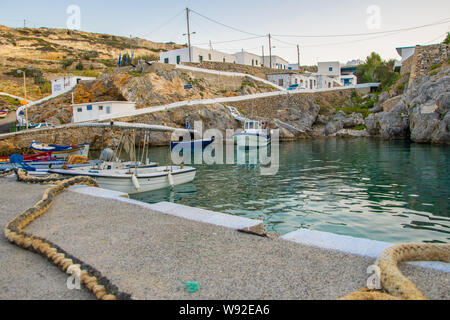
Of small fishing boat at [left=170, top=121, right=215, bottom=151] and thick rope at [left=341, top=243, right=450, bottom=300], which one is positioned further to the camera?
small fishing boat at [left=170, top=121, right=215, bottom=151]

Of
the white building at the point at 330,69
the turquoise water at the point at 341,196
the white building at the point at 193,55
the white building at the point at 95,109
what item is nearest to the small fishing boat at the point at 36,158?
the turquoise water at the point at 341,196

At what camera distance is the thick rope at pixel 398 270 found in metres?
3.50

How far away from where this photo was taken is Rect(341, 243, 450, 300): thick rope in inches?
138

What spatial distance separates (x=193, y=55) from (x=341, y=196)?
4727 centimetres

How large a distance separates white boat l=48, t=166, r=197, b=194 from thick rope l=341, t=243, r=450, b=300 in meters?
10.8

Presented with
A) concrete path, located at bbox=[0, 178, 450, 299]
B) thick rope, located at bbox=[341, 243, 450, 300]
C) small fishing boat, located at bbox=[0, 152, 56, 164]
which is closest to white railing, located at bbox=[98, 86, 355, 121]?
small fishing boat, located at bbox=[0, 152, 56, 164]

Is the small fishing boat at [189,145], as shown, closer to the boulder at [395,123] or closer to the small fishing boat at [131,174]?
the small fishing boat at [131,174]

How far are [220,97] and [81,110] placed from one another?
18700 mm

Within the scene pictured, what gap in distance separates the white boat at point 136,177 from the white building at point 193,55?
4292 centimetres

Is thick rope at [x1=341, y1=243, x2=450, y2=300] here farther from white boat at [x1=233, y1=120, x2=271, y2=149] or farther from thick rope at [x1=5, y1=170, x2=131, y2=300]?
white boat at [x1=233, y1=120, x2=271, y2=149]

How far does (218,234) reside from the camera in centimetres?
580

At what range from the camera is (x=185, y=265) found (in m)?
4.54
